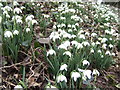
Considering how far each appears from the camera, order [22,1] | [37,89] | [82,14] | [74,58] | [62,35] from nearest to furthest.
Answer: [37,89] → [74,58] → [62,35] → [22,1] → [82,14]

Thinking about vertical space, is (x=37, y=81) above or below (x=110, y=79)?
above

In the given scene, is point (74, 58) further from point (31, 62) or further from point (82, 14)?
point (82, 14)

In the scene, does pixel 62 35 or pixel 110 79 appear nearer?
pixel 110 79

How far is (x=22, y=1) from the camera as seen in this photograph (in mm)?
3568

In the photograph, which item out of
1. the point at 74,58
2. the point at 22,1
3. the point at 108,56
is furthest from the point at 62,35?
the point at 22,1

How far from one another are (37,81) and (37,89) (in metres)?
0.10

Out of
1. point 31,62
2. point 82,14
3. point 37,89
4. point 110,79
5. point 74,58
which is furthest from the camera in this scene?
point 82,14

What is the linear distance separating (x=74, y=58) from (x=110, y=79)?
0.57 meters

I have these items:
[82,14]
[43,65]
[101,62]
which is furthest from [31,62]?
[82,14]

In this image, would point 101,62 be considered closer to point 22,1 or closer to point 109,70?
point 109,70

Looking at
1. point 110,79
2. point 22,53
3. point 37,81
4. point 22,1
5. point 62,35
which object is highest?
point 22,1

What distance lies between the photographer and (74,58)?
1.68 m

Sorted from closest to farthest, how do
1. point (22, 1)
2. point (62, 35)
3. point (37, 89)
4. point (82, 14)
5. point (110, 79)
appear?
point (37, 89)
point (110, 79)
point (62, 35)
point (22, 1)
point (82, 14)

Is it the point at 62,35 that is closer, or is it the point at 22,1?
the point at 62,35
